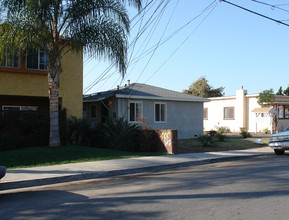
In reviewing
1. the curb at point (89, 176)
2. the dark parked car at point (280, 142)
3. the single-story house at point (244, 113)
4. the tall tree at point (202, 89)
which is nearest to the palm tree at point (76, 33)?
the curb at point (89, 176)

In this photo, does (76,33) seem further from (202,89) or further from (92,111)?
(202,89)

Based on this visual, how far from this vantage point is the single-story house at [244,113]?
28797 millimetres

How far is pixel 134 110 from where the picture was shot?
20297 mm

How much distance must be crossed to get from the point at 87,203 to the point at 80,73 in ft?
41.5

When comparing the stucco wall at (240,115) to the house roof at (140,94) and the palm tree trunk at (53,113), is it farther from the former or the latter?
the palm tree trunk at (53,113)

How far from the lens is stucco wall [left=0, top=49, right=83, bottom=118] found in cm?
1585

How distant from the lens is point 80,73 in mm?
17812

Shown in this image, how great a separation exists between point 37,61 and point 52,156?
21.5 ft

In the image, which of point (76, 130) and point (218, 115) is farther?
point (218, 115)

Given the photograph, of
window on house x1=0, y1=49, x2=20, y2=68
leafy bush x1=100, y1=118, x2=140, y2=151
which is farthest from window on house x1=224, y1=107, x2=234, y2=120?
window on house x1=0, y1=49, x2=20, y2=68

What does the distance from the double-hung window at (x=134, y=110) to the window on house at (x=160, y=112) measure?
4.95 ft

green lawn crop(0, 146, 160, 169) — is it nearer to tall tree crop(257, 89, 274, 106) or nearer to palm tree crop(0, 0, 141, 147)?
palm tree crop(0, 0, 141, 147)

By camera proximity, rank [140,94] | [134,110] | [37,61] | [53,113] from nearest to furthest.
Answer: [53,113] → [37,61] → [134,110] → [140,94]

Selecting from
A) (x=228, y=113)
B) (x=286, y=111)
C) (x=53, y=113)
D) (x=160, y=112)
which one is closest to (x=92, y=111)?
(x=160, y=112)
